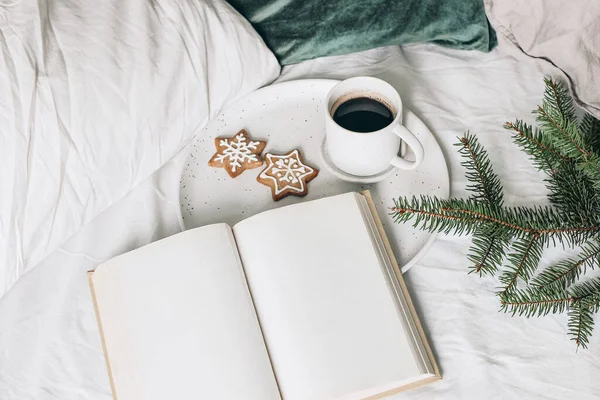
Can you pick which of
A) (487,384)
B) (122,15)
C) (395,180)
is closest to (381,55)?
(395,180)

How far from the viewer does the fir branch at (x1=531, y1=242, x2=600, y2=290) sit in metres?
0.66

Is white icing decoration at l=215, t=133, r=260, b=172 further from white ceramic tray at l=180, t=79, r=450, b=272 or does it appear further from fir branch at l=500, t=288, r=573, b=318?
fir branch at l=500, t=288, r=573, b=318

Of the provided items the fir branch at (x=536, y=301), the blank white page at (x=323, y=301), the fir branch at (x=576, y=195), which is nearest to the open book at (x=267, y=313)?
the blank white page at (x=323, y=301)

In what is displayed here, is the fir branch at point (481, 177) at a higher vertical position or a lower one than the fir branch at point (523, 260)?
higher

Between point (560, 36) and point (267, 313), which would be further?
point (560, 36)

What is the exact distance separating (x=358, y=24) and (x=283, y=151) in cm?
21

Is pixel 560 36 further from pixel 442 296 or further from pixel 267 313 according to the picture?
pixel 267 313

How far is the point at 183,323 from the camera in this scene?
619 mm

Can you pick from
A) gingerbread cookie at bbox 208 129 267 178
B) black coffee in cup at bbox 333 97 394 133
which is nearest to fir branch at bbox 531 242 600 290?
black coffee in cup at bbox 333 97 394 133

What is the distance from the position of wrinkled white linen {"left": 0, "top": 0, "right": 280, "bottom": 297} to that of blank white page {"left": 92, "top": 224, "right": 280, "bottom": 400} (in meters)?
0.11

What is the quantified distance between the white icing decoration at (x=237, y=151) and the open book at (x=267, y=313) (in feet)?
0.40

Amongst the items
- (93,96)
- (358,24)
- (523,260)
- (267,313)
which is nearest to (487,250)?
(523,260)

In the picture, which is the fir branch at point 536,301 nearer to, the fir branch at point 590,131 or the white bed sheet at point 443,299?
the white bed sheet at point 443,299

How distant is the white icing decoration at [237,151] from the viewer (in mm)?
776
